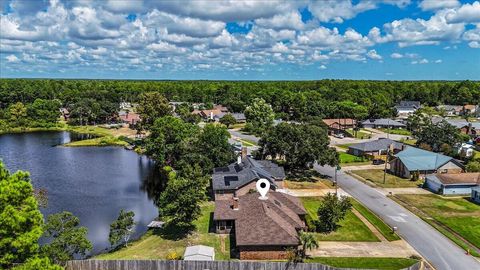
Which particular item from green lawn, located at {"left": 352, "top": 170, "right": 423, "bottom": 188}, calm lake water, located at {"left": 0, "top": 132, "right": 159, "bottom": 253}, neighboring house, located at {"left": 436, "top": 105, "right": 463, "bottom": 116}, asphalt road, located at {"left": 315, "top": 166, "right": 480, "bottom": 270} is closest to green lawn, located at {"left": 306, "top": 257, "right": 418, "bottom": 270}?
asphalt road, located at {"left": 315, "top": 166, "right": 480, "bottom": 270}

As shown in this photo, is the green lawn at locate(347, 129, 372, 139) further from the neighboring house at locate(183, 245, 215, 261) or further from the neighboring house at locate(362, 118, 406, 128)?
the neighboring house at locate(183, 245, 215, 261)

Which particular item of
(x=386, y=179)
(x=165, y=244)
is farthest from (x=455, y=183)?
(x=165, y=244)

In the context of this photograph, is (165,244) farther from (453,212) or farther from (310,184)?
(453,212)

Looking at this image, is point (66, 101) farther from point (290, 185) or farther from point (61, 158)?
point (290, 185)

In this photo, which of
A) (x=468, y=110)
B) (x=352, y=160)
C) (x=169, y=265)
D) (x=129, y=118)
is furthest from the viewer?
(x=468, y=110)

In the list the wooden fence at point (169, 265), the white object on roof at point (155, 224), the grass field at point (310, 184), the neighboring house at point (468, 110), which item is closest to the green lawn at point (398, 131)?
the neighboring house at point (468, 110)

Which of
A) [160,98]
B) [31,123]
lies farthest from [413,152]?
[31,123]
